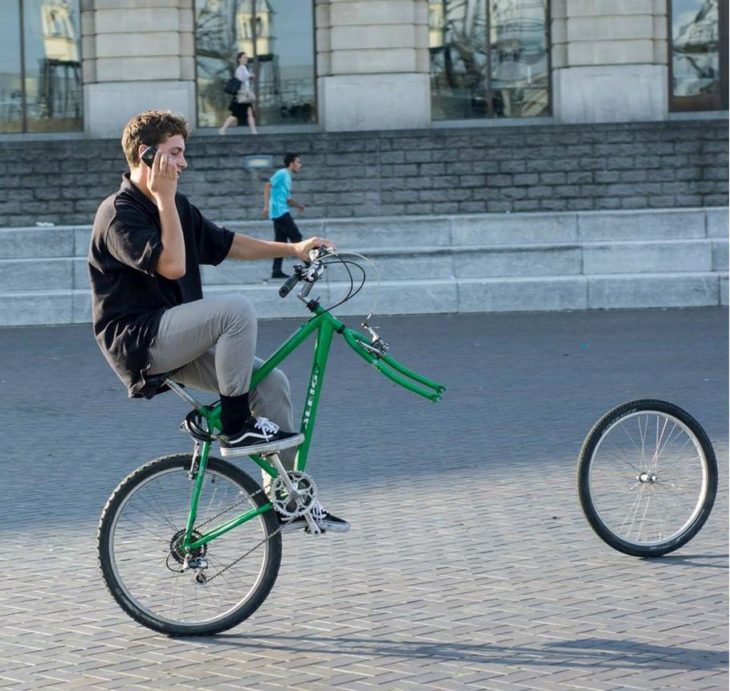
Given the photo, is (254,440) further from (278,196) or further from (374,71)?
(374,71)

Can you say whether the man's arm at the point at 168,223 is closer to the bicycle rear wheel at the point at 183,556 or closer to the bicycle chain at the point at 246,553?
the bicycle rear wheel at the point at 183,556

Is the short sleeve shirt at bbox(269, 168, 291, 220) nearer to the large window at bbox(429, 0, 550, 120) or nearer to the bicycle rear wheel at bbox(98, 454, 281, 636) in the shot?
the large window at bbox(429, 0, 550, 120)

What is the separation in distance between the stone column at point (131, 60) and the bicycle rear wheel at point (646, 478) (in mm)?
22041

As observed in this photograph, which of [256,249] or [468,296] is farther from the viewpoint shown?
[468,296]

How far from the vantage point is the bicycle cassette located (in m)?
5.59

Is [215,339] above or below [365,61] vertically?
below

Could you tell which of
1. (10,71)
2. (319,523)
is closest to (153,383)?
(319,523)

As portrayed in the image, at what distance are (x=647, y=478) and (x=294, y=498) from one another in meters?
1.82

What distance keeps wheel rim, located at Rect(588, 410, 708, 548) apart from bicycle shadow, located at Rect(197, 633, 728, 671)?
1.35 meters

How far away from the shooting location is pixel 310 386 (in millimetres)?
5754

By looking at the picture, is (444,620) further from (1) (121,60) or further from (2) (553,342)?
(1) (121,60)

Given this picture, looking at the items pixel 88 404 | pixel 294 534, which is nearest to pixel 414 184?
pixel 88 404

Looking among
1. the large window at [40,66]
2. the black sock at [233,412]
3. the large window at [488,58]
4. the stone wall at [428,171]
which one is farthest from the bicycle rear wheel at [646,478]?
the large window at [40,66]

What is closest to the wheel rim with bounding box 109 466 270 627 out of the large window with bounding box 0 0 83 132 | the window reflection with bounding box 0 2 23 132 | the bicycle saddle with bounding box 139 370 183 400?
the bicycle saddle with bounding box 139 370 183 400
